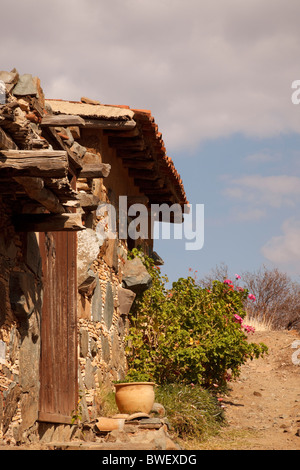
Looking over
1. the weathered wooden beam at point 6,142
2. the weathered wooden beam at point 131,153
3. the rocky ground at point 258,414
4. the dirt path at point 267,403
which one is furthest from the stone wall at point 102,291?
the weathered wooden beam at point 6,142

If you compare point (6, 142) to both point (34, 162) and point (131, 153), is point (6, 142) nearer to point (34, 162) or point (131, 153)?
point (34, 162)

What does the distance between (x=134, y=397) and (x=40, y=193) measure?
4014 mm

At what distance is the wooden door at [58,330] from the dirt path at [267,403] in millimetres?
2372

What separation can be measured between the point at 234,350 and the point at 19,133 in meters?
7.19

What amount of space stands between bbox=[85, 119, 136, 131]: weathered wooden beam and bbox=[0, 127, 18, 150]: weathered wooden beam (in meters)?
3.79

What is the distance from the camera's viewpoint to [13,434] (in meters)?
5.32

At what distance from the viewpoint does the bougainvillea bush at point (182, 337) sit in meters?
10.6

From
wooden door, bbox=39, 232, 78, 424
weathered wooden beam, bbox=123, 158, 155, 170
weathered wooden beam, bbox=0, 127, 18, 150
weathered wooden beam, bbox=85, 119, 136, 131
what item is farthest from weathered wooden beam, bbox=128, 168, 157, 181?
weathered wooden beam, bbox=0, 127, 18, 150

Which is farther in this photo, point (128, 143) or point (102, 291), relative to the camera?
point (128, 143)

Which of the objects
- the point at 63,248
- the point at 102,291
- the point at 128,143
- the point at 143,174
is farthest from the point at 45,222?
the point at 143,174

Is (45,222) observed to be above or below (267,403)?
above

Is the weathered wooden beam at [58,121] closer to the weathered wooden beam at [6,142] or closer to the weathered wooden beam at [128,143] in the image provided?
the weathered wooden beam at [6,142]

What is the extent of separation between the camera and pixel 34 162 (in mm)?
4750

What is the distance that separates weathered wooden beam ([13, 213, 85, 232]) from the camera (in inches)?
221
